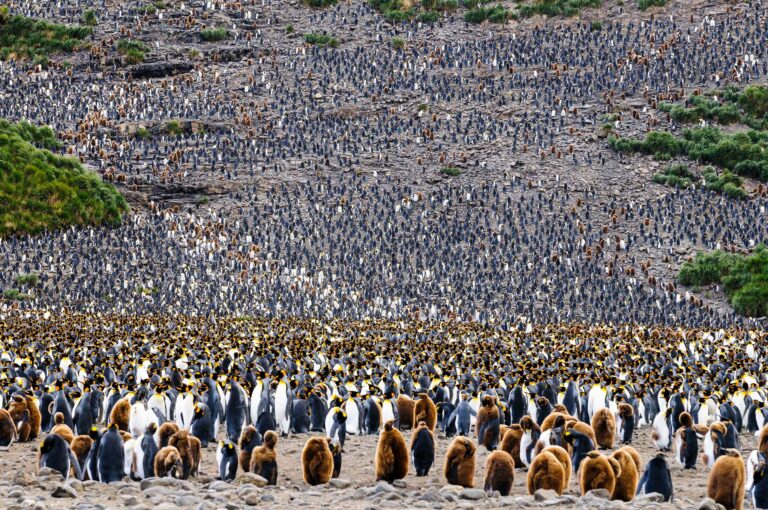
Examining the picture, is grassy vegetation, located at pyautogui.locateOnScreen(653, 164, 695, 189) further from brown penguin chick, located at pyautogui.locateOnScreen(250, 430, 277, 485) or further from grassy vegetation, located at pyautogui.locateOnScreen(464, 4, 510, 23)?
brown penguin chick, located at pyautogui.locateOnScreen(250, 430, 277, 485)

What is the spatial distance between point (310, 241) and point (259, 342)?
77.8 feet

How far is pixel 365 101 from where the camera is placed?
217 ft

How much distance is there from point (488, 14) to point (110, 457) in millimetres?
70805

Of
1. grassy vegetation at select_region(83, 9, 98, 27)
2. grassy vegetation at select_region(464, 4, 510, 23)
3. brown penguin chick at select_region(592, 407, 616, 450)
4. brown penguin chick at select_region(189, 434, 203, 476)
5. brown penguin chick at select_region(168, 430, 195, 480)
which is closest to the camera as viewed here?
brown penguin chick at select_region(168, 430, 195, 480)

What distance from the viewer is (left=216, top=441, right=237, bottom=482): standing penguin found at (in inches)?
448

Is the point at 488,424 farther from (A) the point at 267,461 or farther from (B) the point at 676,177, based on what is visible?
(B) the point at 676,177

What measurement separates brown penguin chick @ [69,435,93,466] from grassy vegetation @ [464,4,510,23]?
6909 centimetres

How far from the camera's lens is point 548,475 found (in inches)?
407

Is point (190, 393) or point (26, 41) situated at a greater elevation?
point (26, 41)

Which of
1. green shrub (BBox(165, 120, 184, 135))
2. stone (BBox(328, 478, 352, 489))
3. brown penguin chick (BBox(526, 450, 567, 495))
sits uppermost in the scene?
green shrub (BBox(165, 120, 184, 135))

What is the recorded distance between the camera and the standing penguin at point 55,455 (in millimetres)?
11180

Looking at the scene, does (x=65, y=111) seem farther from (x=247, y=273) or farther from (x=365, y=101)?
(x=247, y=273)

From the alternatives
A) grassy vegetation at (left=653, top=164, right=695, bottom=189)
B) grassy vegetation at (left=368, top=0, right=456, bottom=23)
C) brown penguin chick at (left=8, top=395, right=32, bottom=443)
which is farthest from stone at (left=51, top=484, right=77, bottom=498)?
grassy vegetation at (left=368, top=0, right=456, bottom=23)

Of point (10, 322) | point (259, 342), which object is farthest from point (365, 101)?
point (259, 342)
